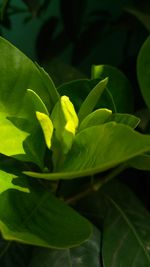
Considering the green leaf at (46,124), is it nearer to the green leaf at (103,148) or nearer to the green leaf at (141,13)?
the green leaf at (103,148)

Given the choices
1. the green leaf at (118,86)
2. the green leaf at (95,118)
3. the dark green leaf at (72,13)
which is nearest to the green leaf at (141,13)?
the dark green leaf at (72,13)

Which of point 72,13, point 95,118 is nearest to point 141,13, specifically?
point 72,13

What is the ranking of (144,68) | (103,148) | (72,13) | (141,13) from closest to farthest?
(103,148) < (144,68) < (141,13) < (72,13)

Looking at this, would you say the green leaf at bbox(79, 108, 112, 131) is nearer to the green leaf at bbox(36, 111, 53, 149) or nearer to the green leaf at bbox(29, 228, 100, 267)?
the green leaf at bbox(36, 111, 53, 149)

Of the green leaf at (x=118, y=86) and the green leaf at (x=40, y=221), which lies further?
the green leaf at (x=118, y=86)

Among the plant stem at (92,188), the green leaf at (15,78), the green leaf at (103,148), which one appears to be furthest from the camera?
the plant stem at (92,188)

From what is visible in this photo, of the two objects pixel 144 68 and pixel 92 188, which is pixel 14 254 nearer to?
pixel 92 188
